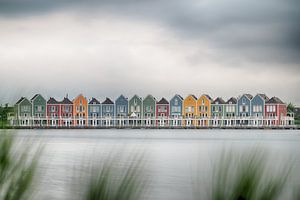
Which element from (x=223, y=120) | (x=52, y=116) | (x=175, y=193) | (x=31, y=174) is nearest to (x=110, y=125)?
(x=52, y=116)

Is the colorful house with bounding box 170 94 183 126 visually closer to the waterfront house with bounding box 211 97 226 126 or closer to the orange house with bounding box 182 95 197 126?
the orange house with bounding box 182 95 197 126

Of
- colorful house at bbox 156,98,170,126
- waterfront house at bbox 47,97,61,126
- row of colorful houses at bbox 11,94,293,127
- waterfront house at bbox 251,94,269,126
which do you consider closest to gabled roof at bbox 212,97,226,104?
row of colorful houses at bbox 11,94,293,127

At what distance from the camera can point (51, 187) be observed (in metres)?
13.8

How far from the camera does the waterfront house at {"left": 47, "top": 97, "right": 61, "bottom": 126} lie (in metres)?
111

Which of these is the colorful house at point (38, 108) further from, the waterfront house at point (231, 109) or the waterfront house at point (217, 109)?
the waterfront house at point (231, 109)

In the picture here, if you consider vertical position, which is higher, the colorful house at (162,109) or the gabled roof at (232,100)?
the gabled roof at (232,100)

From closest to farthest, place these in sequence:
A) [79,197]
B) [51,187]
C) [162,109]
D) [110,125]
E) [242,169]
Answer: [79,197] < [242,169] < [51,187] < [162,109] < [110,125]

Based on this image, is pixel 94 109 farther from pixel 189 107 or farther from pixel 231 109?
pixel 231 109

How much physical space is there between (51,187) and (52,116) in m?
102

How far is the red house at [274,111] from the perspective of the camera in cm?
10681

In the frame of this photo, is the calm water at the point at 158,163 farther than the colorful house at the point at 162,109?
No

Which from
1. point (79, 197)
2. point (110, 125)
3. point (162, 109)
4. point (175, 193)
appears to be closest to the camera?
point (79, 197)

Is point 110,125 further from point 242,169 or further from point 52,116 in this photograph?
point 242,169

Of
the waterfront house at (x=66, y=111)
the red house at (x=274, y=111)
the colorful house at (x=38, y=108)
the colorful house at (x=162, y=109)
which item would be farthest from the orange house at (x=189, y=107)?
the colorful house at (x=38, y=108)
